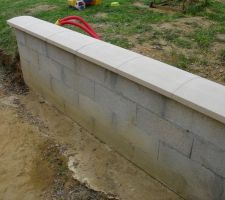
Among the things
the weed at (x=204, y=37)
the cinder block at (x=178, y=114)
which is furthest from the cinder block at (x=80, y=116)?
the weed at (x=204, y=37)

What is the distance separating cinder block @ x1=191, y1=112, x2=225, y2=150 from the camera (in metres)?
2.51

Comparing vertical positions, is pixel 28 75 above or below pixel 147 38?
below

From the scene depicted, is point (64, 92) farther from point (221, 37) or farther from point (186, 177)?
point (221, 37)

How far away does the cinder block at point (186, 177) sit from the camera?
2822 mm

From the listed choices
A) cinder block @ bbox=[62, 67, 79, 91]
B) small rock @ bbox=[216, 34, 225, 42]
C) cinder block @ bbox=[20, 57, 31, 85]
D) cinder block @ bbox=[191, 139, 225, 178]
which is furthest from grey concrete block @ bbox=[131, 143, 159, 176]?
small rock @ bbox=[216, 34, 225, 42]

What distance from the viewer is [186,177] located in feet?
9.99

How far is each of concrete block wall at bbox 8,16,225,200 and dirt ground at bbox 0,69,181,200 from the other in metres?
0.15

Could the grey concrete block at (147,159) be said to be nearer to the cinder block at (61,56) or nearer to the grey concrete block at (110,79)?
the grey concrete block at (110,79)

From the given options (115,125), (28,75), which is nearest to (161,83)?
(115,125)

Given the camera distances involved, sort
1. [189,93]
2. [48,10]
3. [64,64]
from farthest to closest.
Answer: [48,10], [64,64], [189,93]

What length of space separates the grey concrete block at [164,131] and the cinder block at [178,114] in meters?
0.07

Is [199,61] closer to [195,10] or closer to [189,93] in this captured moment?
[189,93]

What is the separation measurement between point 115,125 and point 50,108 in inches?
60.3

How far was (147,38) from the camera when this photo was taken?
209 inches
